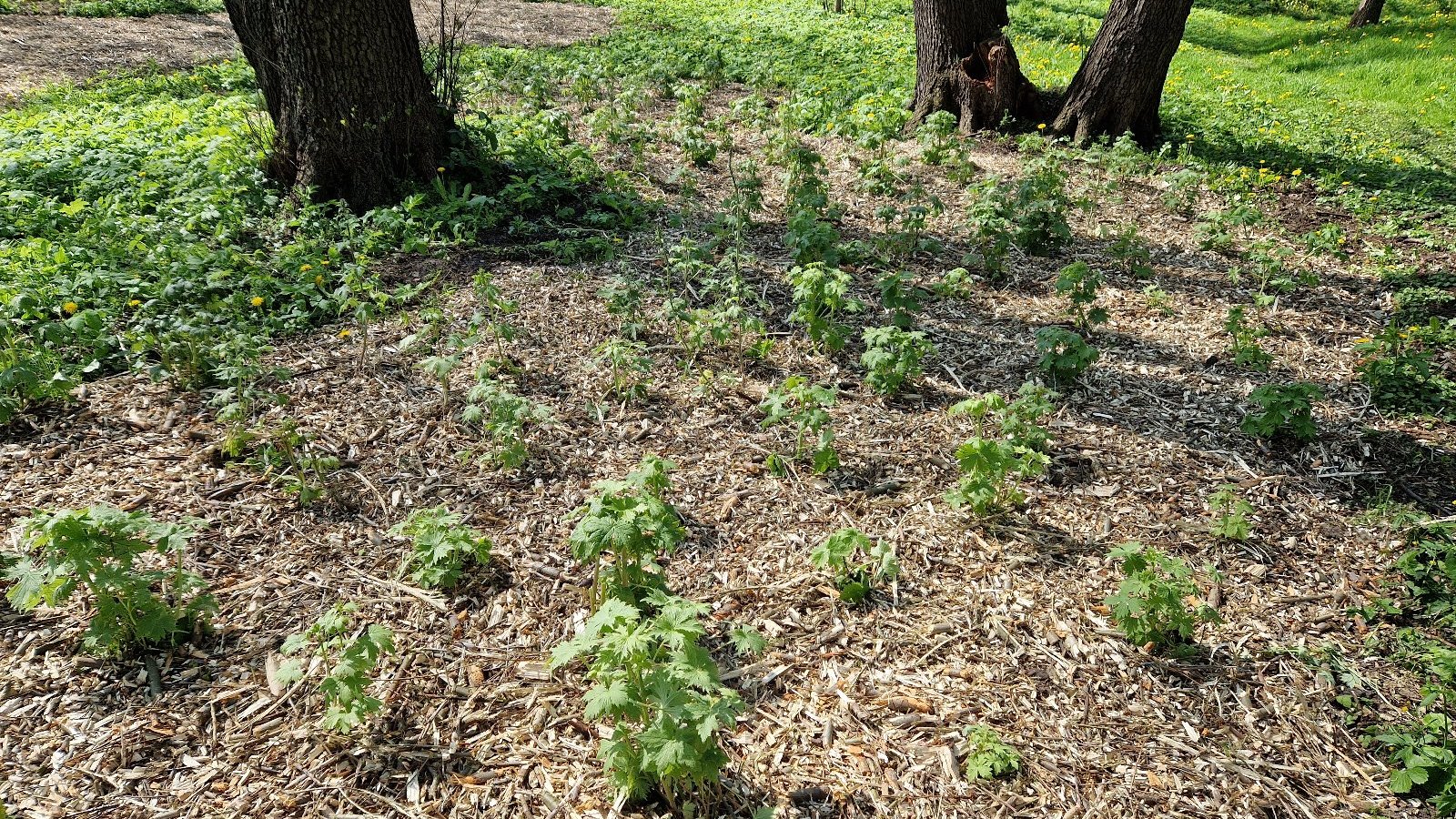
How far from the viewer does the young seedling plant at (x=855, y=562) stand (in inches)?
126

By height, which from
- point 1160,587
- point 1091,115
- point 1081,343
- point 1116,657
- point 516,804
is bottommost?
point 516,804

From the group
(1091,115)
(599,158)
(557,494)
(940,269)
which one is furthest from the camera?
(1091,115)

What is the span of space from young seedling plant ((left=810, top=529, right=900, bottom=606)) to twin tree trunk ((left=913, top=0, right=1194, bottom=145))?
6281mm

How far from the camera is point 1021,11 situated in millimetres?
14930

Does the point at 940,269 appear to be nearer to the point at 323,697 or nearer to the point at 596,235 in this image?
the point at 596,235

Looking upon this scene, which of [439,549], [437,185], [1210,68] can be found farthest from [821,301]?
[1210,68]

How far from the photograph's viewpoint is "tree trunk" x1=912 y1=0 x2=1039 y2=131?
8336mm

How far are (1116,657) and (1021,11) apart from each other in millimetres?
14847

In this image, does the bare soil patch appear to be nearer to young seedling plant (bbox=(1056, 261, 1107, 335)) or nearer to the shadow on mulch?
young seedling plant (bbox=(1056, 261, 1107, 335))

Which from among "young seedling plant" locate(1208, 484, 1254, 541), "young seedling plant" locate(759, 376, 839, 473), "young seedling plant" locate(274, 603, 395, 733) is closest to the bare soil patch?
"young seedling plant" locate(759, 376, 839, 473)

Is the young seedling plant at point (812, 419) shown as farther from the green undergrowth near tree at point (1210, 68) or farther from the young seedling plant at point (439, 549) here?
the green undergrowth near tree at point (1210, 68)

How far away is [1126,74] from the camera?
25.6 ft

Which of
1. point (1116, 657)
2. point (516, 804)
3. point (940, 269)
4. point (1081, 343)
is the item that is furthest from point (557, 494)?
point (940, 269)

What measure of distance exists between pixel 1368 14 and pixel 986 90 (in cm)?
1160
